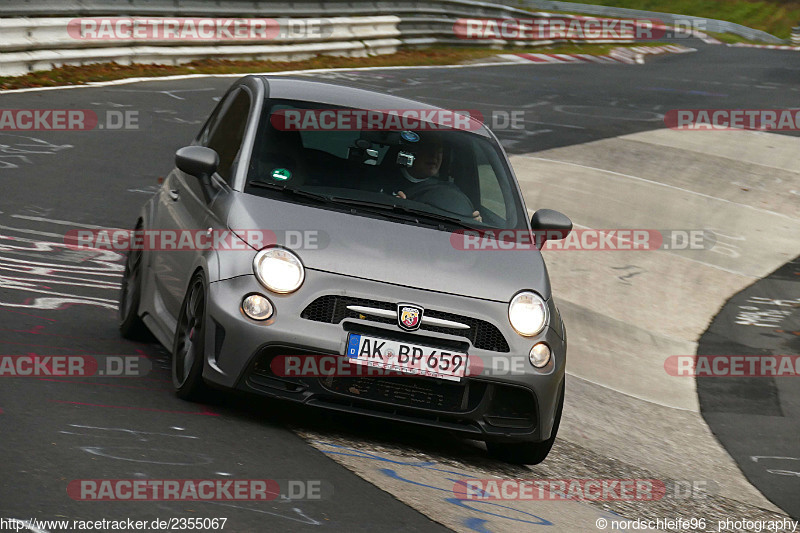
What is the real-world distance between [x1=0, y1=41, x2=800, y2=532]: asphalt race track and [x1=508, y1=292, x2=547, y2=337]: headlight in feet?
→ 2.41

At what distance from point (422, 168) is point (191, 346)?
65.1 inches

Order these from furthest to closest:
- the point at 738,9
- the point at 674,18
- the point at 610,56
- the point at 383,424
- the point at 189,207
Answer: the point at 738,9 < the point at 674,18 < the point at 610,56 < the point at 189,207 < the point at 383,424

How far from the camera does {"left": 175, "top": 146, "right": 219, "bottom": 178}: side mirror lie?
6.61 meters

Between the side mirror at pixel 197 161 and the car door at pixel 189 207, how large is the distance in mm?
93

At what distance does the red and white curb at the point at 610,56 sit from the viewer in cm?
3175

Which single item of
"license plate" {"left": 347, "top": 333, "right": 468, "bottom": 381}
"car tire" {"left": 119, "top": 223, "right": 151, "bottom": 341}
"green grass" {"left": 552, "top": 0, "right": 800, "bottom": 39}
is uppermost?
"license plate" {"left": 347, "top": 333, "right": 468, "bottom": 381}

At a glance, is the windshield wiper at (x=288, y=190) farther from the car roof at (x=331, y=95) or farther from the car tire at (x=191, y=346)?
the car roof at (x=331, y=95)

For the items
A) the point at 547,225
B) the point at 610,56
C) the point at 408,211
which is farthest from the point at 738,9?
the point at 408,211

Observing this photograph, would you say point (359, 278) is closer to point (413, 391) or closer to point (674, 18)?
point (413, 391)

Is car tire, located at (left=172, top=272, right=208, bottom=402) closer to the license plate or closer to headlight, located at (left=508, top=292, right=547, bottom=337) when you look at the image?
the license plate

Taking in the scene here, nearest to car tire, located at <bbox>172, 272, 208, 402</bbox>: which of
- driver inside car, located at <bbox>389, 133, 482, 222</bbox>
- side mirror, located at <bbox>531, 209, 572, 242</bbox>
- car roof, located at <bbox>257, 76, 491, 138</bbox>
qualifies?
driver inside car, located at <bbox>389, 133, 482, 222</bbox>

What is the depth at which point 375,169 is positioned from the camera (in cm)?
682

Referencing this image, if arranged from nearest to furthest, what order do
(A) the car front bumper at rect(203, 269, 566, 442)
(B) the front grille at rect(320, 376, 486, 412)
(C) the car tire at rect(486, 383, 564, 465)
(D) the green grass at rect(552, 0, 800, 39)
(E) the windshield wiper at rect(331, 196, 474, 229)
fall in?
(A) the car front bumper at rect(203, 269, 566, 442)
(B) the front grille at rect(320, 376, 486, 412)
(C) the car tire at rect(486, 383, 564, 465)
(E) the windshield wiper at rect(331, 196, 474, 229)
(D) the green grass at rect(552, 0, 800, 39)

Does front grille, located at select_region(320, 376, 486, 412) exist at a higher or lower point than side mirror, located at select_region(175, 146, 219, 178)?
lower
